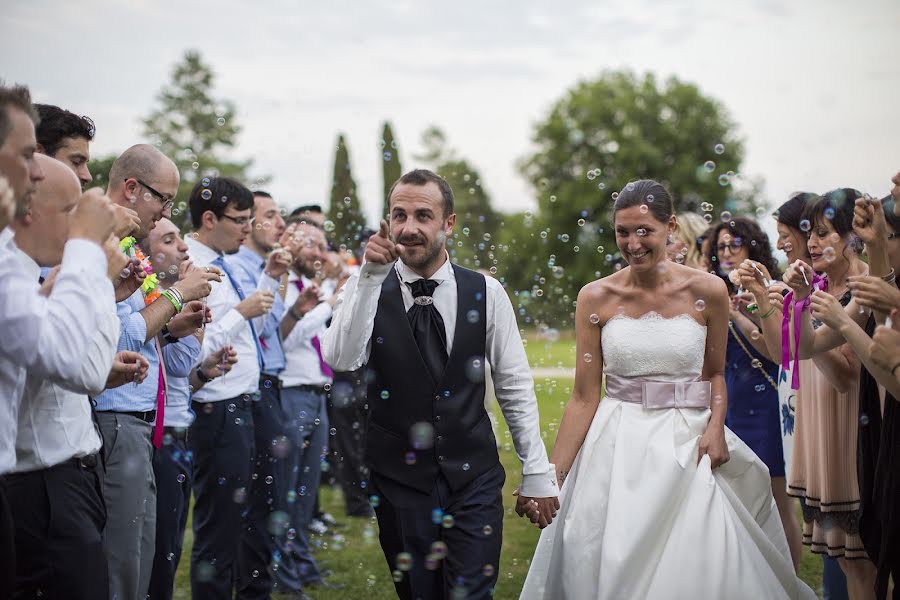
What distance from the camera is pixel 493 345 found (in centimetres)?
431

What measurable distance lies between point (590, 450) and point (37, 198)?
314 centimetres

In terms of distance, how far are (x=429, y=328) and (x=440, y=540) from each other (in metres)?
0.99

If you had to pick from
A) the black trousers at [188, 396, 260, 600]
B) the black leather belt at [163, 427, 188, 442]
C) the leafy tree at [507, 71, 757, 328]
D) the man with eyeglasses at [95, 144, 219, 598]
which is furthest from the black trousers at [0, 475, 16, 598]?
the leafy tree at [507, 71, 757, 328]

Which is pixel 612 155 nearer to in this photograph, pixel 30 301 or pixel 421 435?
pixel 421 435

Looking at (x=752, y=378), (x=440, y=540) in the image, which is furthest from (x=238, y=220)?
(x=752, y=378)

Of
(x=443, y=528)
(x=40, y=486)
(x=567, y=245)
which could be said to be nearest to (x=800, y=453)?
(x=443, y=528)

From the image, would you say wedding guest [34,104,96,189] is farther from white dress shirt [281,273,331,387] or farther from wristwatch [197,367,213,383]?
white dress shirt [281,273,331,387]

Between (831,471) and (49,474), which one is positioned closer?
(49,474)

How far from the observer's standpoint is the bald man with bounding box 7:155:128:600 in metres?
2.97

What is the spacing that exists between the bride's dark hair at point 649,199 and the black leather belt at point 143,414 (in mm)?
2730

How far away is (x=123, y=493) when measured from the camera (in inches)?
157

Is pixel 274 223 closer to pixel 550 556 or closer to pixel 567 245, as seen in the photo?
pixel 550 556

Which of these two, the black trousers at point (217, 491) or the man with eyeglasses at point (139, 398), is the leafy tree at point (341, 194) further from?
the man with eyeglasses at point (139, 398)

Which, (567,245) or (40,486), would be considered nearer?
(40,486)
